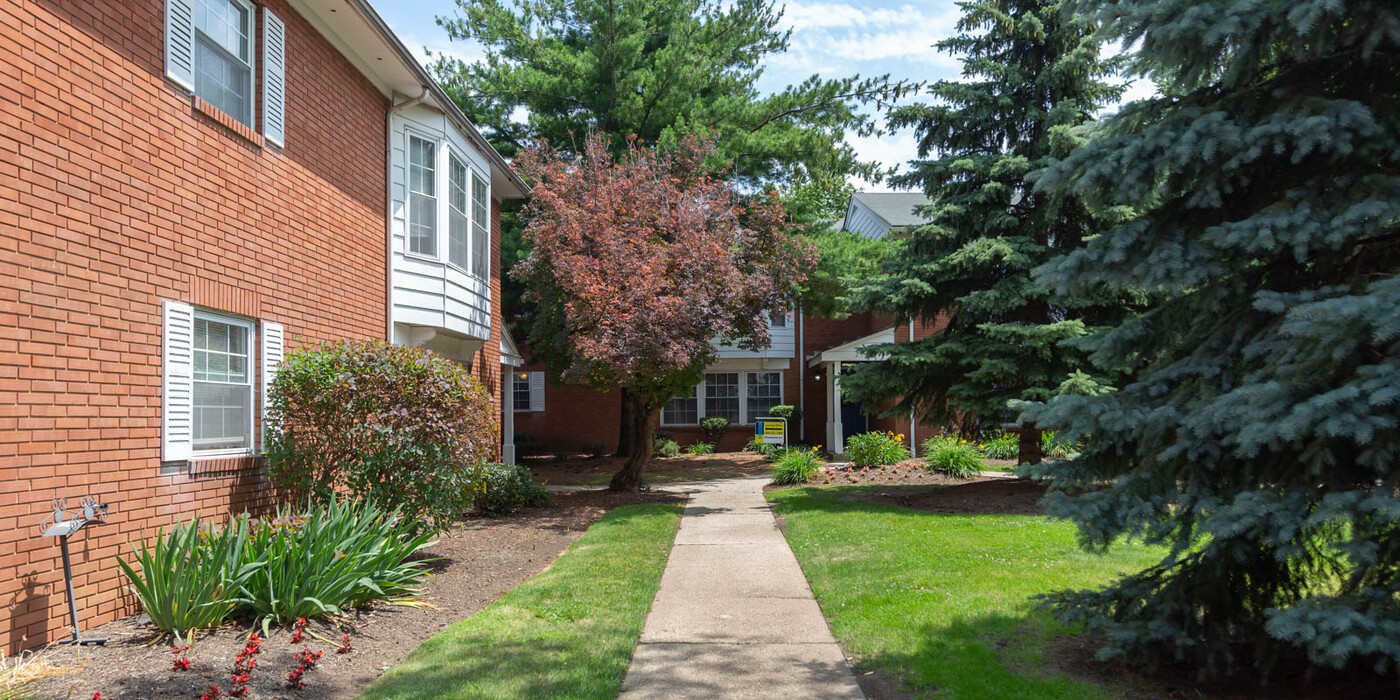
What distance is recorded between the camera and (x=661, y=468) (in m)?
21.8

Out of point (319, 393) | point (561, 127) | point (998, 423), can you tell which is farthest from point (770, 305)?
point (561, 127)

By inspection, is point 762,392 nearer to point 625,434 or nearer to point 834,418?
point 834,418

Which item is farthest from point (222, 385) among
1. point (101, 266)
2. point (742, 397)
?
point (742, 397)

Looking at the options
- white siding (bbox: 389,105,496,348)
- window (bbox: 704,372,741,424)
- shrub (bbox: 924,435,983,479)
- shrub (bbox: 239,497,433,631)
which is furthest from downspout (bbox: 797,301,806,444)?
shrub (bbox: 239,497,433,631)

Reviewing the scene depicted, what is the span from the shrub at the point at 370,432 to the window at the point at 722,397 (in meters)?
18.5

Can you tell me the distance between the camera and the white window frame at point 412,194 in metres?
11.9

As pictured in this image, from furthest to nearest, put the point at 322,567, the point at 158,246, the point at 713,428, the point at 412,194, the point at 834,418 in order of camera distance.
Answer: the point at 713,428 → the point at 834,418 → the point at 412,194 → the point at 158,246 → the point at 322,567

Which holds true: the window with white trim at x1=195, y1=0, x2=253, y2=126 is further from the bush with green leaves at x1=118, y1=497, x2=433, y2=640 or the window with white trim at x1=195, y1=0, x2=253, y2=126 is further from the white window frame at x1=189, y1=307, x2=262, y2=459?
the bush with green leaves at x1=118, y1=497, x2=433, y2=640

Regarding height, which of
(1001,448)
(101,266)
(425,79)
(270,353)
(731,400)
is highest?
(425,79)

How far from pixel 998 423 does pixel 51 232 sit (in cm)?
1201

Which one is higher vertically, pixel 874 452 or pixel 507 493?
pixel 874 452

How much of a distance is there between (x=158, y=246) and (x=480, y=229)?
7630 mm

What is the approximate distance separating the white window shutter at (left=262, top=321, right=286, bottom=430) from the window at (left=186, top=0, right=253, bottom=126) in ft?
6.45

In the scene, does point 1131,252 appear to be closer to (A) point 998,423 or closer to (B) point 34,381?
(B) point 34,381
